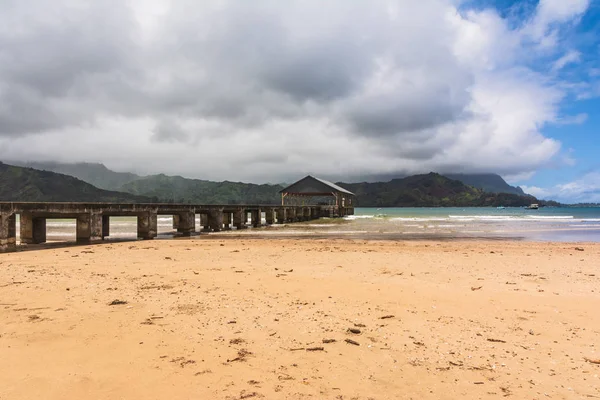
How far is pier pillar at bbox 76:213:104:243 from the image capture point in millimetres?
22375

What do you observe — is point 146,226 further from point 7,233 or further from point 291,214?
point 291,214

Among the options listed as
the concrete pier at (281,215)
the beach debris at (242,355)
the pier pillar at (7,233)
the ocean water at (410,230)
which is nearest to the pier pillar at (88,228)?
the ocean water at (410,230)

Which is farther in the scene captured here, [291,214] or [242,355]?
[291,214]

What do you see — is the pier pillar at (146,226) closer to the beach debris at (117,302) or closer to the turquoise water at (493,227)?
the turquoise water at (493,227)

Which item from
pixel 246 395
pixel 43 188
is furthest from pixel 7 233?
pixel 43 188

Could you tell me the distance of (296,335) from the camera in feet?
19.0

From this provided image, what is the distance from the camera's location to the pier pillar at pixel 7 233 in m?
17.2

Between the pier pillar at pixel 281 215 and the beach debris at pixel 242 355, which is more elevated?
the pier pillar at pixel 281 215

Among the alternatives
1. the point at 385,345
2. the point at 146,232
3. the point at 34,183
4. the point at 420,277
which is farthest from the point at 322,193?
the point at 34,183

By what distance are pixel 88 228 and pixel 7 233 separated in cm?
508

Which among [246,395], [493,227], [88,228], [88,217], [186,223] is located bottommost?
[493,227]

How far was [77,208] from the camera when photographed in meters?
21.4

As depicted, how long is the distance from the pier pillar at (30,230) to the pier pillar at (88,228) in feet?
6.70

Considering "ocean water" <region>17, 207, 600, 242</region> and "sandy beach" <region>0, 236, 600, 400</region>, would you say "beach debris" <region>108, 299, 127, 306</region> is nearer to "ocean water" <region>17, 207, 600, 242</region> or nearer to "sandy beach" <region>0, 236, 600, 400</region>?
"sandy beach" <region>0, 236, 600, 400</region>
